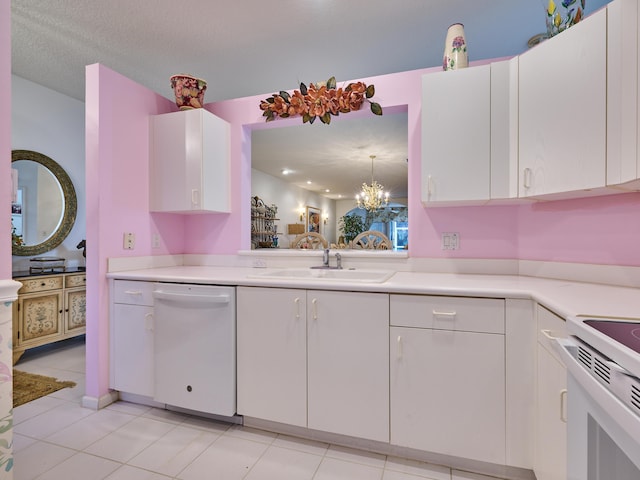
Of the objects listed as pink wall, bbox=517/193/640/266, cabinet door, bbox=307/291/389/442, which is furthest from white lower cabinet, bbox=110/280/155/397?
pink wall, bbox=517/193/640/266

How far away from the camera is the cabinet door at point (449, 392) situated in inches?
56.6

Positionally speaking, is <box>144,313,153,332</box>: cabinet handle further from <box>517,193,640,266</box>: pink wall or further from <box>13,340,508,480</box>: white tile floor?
<box>517,193,640,266</box>: pink wall

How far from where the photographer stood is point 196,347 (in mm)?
1868

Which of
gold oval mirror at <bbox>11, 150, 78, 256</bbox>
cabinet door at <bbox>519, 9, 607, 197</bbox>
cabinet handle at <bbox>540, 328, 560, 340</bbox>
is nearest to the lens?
cabinet handle at <bbox>540, 328, 560, 340</bbox>

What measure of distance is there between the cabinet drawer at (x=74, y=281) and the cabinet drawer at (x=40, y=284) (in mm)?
61

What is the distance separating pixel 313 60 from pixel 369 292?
6.67 feet

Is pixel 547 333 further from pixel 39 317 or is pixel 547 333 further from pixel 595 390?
pixel 39 317

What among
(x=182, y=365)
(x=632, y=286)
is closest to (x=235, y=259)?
(x=182, y=365)

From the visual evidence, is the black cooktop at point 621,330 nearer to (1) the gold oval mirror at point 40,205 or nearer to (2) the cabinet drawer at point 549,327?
(2) the cabinet drawer at point 549,327

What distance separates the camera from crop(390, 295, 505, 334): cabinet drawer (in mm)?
1438

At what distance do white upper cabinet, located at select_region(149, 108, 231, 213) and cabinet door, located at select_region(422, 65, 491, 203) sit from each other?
149cm

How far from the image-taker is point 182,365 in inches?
75.0

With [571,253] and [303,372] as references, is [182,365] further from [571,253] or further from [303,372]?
[571,253]

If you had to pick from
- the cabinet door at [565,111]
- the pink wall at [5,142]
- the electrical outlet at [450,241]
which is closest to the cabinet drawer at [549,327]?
the cabinet door at [565,111]
